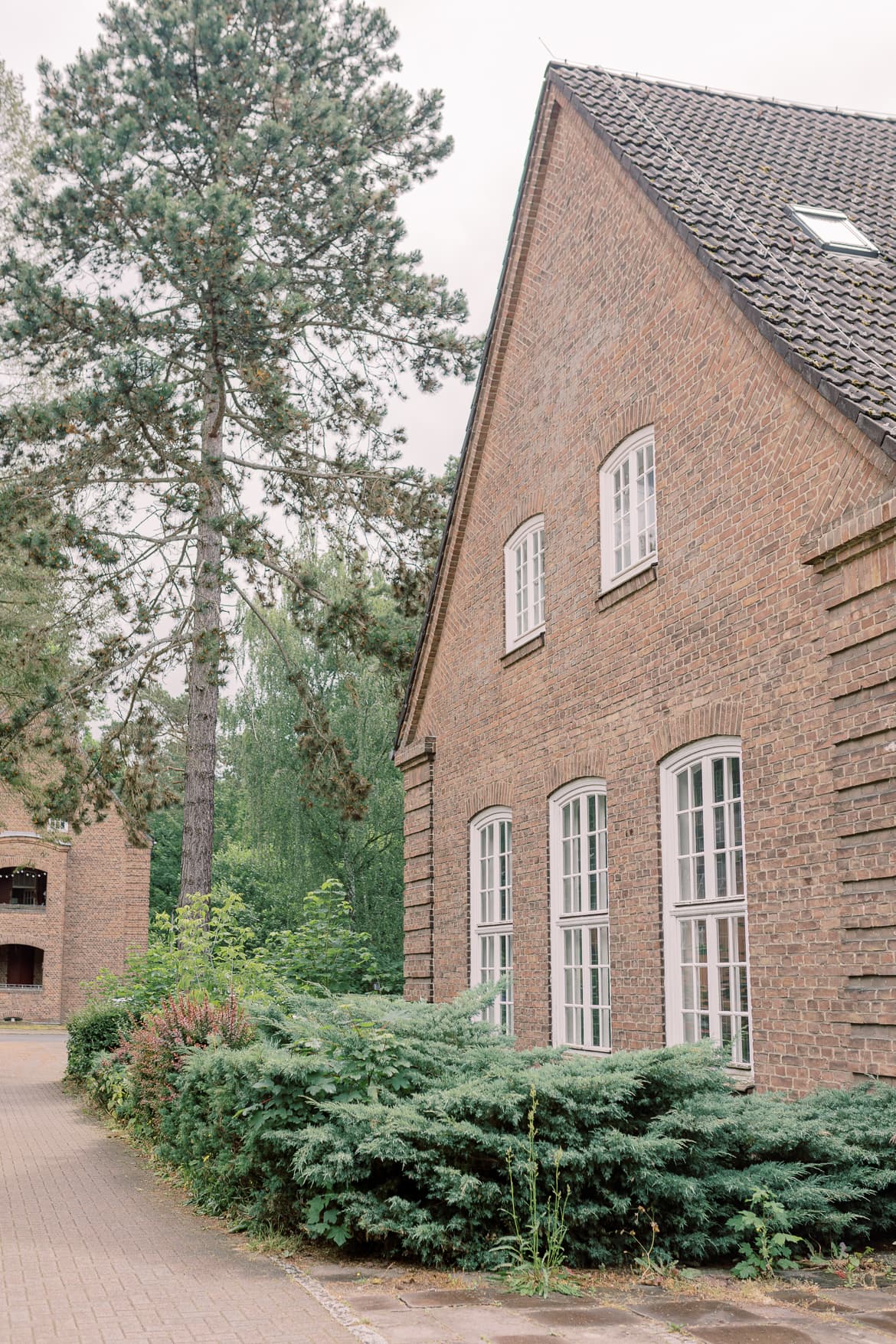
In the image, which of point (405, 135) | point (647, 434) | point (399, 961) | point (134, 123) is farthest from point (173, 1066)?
point (399, 961)

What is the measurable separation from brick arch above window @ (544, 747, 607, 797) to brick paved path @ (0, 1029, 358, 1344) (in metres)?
4.96

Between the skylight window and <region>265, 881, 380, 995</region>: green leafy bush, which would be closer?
the skylight window

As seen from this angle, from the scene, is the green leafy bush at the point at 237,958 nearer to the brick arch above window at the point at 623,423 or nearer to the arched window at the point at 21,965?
the brick arch above window at the point at 623,423

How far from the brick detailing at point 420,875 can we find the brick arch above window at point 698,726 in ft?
20.0

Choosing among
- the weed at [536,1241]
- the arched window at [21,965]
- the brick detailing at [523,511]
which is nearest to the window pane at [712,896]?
the weed at [536,1241]

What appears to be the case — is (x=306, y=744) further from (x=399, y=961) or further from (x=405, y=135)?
(x=399, y=961)

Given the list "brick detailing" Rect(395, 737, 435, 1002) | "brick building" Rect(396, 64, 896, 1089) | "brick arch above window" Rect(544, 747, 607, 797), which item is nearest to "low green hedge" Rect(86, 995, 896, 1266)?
"brick building" Rect(396, 64, 896, 1089)

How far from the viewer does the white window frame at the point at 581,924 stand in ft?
38.4

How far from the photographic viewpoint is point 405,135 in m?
21.7

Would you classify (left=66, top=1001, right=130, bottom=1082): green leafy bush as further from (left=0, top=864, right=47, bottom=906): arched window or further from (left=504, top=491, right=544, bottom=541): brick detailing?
(left=0, top=864, right=47, bottom=906): arched window

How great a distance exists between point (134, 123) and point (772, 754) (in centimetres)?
1421

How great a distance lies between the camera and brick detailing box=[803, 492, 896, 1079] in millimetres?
7727

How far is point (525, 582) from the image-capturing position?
14234mm

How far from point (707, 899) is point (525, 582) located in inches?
205
